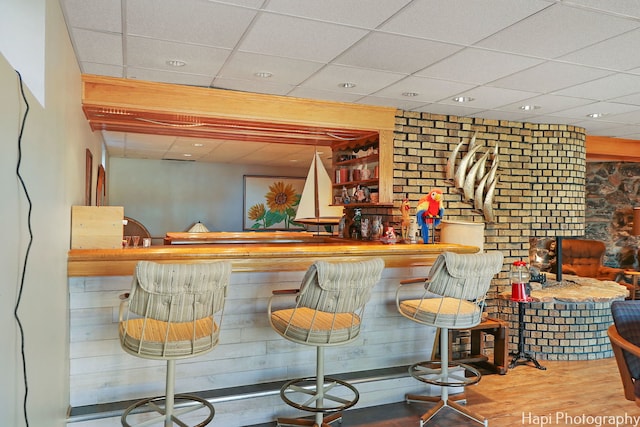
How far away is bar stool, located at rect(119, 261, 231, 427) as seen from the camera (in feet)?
7.52

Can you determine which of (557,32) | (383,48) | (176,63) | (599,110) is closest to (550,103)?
(599,110)

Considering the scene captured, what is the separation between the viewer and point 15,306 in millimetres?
1500

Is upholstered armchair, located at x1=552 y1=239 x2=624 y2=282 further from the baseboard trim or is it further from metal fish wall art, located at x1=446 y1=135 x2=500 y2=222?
the baseboard trim

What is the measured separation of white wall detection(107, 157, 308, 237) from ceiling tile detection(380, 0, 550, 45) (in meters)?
7.18

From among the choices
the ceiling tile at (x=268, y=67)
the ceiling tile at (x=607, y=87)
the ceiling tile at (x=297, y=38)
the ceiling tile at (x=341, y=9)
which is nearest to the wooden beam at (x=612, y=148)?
the ceiling tile at (x=607, y=87)

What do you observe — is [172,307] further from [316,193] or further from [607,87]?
[607,87]

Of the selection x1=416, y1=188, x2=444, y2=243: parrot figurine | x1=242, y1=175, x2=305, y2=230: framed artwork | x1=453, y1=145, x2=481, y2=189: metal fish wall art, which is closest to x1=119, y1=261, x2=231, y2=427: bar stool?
x1=416, y1=188, x2=444, y2=243: parrot figurine

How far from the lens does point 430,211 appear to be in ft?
13.2

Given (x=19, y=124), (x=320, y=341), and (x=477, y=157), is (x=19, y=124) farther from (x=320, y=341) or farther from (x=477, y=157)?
(x=477, y=157)

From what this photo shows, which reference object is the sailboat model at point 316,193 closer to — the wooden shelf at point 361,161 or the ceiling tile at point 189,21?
the wooden shelf at point 361,161

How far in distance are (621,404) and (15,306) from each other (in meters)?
4.00

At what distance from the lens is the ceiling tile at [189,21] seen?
7.69 feet

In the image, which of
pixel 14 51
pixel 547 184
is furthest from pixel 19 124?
pixel 547 184

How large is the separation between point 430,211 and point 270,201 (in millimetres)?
5998
